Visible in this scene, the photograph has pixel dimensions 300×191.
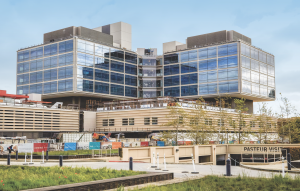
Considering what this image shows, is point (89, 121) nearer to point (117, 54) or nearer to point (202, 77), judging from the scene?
point (117, 54)

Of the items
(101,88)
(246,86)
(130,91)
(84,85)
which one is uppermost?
(246,86)

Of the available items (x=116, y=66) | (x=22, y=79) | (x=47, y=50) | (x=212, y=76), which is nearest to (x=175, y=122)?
(x=212, y=76)

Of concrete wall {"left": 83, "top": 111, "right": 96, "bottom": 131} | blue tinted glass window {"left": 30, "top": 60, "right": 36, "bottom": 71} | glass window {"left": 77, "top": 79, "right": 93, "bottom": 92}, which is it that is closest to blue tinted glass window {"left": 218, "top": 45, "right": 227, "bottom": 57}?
glass window {"left": 77, "top": 79, "right": 93, "bottom": 92}

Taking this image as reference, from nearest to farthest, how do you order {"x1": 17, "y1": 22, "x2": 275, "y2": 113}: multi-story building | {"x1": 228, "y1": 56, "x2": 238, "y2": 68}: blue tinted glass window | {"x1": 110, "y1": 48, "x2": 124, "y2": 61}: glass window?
{"x1": 17, "y1": 22, "x2": 275, "y2": 113}: multi-story building, {"x1": 228, "y1": 56, "x2": 238, "y2": 68}: blue tinted glass window, {"x1": 110, "y1": 48, "x2": 124, "y2": 61}: glass window

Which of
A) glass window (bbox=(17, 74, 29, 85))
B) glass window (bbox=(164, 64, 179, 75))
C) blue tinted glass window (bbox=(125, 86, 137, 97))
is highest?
glass window (bbox=(164, 64, 179, 75))

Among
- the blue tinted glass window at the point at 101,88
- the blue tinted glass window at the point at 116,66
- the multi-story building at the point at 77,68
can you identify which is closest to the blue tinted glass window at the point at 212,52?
the multi-story building at the point at 77,68

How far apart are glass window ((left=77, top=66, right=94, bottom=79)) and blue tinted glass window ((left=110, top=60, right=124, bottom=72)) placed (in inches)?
295

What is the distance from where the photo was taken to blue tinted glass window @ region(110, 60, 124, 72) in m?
93.5

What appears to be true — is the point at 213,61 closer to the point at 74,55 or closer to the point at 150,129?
the point at 150,129

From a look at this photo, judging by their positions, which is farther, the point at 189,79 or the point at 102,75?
the point at 189,79

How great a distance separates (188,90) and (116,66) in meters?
21.4

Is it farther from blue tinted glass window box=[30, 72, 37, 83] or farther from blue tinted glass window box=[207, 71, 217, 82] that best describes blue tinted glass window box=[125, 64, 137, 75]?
blue tinted glass window box=[30, 72, 37, 83]

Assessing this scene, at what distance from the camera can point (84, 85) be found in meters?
85.8

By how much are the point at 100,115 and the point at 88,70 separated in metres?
12.0
